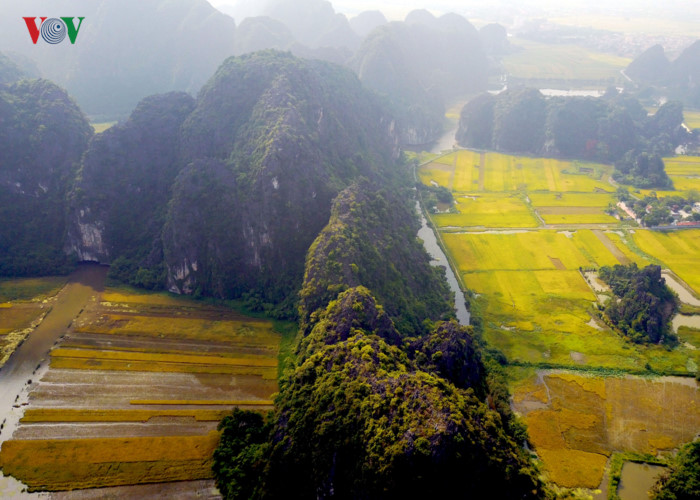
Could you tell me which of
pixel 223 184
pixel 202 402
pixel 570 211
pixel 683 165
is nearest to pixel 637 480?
pixel 202 402

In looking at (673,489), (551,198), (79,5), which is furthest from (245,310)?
(79,5)

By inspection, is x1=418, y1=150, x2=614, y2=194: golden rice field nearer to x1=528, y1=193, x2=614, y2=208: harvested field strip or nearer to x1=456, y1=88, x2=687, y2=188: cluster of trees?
x1=528, y1=193, x2=614, y2=208: harvested field strip

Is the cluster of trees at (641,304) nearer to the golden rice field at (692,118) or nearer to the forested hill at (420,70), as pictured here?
the forested hill at (420,70)

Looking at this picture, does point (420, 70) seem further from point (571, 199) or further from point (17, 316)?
point (17, 316)

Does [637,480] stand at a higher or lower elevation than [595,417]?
lower

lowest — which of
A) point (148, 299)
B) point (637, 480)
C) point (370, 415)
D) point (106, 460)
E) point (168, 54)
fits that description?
point (637, 480)

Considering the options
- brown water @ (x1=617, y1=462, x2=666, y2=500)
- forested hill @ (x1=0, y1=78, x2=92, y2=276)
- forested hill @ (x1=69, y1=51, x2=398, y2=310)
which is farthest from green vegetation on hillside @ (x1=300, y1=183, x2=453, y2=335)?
forested hill @ (x1=0, y1=78, x2=92, y2=276)
